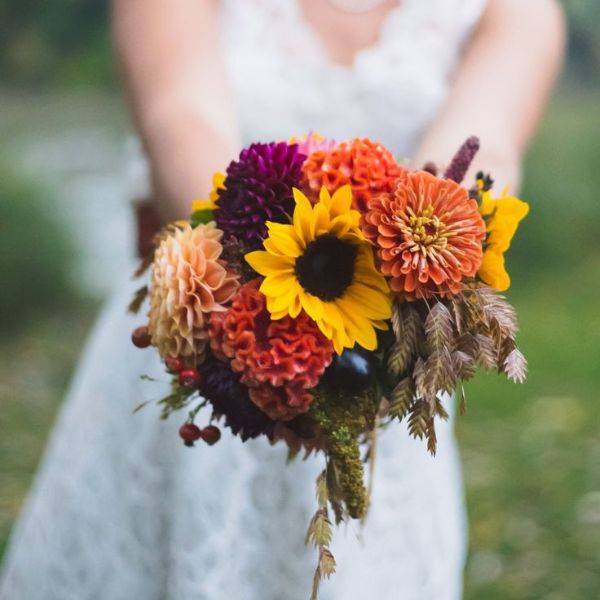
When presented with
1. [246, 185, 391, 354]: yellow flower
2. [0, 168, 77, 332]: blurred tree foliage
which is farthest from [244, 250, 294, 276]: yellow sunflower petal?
[0, 168, 77, 332]: blurred tree foliage

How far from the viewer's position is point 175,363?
1299 mm

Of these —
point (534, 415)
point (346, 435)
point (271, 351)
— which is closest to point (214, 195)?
point (271, 351)

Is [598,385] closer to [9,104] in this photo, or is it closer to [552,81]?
[552,81]

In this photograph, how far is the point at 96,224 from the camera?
724 centimetres

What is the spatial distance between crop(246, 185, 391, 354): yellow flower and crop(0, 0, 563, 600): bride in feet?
1.40

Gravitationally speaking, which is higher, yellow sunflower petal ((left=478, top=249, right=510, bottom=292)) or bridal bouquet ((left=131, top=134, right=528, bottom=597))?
yellow sunflower petal ((left=478, top=249, right=510, bottom=292))

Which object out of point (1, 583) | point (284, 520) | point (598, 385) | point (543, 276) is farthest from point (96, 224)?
Result: point (284, 520)

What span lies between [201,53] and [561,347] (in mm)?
4173

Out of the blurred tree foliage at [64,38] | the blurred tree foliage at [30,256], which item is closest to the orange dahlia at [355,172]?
the blurred tree foliage at [30,256]

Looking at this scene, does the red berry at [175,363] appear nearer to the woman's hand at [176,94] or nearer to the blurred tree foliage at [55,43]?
the woman's hand at [176,94]

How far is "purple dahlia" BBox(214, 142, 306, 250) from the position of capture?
129cm

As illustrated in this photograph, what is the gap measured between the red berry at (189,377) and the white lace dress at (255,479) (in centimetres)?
50

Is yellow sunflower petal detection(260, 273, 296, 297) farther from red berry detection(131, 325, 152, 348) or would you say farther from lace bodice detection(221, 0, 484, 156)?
lace bodice detection(221, 0, 484, 156)

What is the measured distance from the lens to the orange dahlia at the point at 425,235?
Result: 48.6 inches
